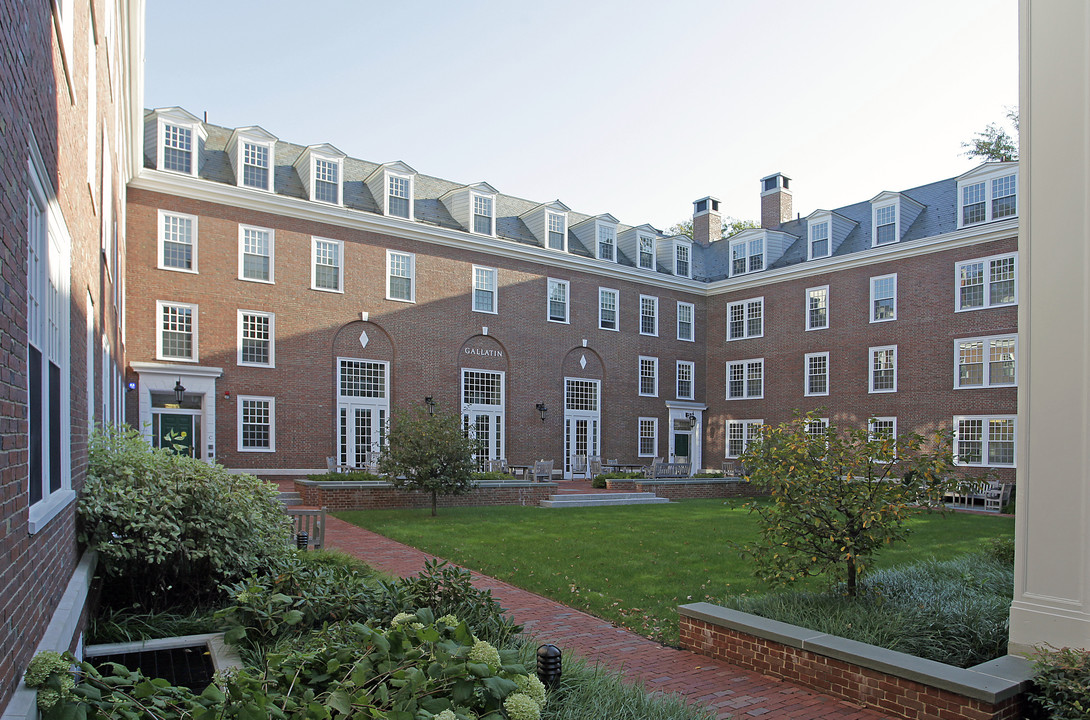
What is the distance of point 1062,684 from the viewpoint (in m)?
4.75

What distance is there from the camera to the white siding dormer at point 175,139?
2238 cm

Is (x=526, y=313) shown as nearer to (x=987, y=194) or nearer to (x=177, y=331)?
(x=177, y=331)

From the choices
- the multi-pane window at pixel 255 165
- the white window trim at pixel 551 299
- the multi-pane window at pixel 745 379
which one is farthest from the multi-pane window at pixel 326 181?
the multi-pane window at pixel 745 379

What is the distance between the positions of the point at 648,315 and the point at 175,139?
2077 cm

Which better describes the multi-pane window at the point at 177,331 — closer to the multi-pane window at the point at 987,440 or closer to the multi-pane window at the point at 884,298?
the multi-pane window at the point at 884,298

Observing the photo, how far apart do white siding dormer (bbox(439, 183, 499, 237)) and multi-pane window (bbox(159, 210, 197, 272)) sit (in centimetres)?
1009

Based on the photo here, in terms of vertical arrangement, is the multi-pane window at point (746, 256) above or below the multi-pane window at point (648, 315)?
above

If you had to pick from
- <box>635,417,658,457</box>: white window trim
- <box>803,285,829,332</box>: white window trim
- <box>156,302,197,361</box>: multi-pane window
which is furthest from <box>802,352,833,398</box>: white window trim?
<box>156,302,197,361</box>: multi-pane window

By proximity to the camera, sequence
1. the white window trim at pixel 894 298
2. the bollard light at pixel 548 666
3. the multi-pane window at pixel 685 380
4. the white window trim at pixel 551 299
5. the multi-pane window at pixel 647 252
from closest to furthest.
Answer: the bollard light at pixel 548 666, the white window trim at pixel 894 298, the white window trim at pixel 551 299, the multi-pane window at pixel 647 252, the multi-pane window at pixel 685 380

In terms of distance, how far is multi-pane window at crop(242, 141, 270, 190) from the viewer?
2412cm

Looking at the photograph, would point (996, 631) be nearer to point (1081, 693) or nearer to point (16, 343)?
point (1081, 693)

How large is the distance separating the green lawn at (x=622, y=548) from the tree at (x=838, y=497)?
0.90 metres

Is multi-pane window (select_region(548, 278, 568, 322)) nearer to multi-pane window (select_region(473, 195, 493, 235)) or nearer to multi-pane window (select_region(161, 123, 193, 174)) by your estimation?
multi-pane window (select_region(473, 195, 493, 235))

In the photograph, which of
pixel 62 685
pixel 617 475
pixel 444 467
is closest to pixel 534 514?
pixel 444 467
